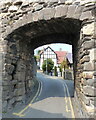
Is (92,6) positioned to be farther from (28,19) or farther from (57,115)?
(57,115)

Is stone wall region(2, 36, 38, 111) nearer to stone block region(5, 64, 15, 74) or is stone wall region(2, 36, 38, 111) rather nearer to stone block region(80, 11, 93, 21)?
stone block region(5, 64, 15, 74)

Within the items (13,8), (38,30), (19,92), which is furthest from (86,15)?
(19,92)

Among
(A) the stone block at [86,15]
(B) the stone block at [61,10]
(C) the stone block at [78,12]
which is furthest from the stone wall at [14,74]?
(A) the stone block at [86,15]

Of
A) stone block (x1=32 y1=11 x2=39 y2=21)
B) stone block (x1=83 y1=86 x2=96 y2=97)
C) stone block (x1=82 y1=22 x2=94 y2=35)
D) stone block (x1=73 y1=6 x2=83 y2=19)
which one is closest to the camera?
stone block (x1=83 y1=86 x2=96 y2=97)

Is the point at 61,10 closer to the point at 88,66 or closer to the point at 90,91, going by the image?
the point at 88,66

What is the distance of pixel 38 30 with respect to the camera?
536 cm

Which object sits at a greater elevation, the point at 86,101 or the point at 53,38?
the point at 53,38

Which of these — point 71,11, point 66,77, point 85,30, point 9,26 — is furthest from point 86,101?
point 66,77

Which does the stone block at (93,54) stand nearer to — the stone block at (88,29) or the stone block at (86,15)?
the stone block at (88,29)

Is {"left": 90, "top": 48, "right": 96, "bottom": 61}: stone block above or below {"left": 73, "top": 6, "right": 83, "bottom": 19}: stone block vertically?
→ below

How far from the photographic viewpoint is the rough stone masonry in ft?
11.7

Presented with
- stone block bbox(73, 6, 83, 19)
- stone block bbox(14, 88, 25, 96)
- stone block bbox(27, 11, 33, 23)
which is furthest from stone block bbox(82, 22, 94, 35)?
stone block bbox(14, 88, 25, 96)

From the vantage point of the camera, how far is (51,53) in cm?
3434

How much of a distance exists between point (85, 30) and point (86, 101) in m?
2.10
